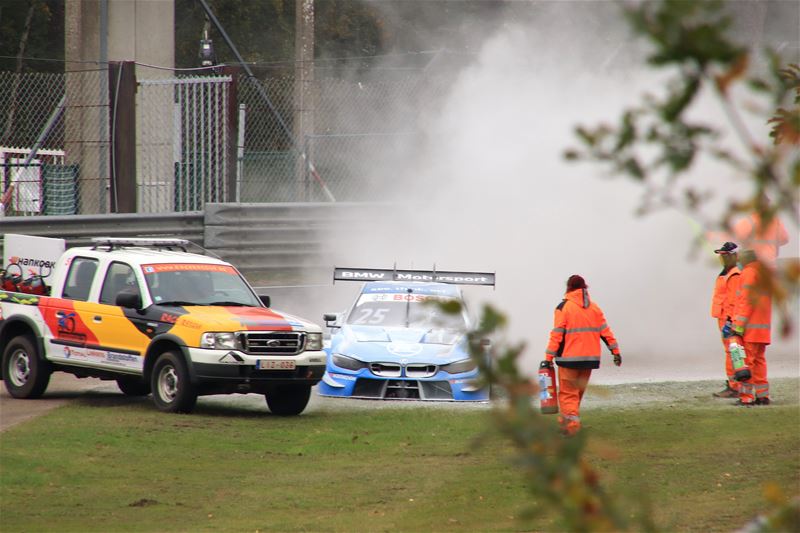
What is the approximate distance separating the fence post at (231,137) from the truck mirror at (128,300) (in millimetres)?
6929

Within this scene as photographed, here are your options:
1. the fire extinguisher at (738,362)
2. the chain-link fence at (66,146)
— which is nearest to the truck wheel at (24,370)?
the chain-link fence at (66,146)

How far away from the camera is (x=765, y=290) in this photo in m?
2.15

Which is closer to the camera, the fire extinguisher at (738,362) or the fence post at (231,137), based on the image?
the fire extinguisher at (738,362)

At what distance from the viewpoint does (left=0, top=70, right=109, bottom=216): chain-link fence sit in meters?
A: 18.6

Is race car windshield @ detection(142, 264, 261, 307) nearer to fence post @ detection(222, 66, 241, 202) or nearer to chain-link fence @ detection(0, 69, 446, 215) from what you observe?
chain-link fence @ detection(0, 69, 446, 215)

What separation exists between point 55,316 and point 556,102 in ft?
43.2

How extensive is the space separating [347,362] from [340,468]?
140 inches

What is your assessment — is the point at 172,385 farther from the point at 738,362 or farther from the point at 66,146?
the point at 66,146

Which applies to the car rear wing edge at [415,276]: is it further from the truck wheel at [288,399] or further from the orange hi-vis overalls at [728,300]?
the orange hi-vis overalls at [728,300]

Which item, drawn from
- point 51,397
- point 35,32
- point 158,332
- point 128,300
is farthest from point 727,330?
point 35,32

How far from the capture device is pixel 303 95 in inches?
Answer: 957

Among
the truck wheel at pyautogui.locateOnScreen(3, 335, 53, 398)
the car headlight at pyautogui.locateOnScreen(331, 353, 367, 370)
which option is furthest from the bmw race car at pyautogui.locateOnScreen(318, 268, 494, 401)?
the truck wheel at pyautogui.locateOnScreen(3, 335, 53, 398)

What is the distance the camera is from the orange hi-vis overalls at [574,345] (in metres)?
11.4

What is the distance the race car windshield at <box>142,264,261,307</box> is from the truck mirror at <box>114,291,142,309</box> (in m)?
0.19
